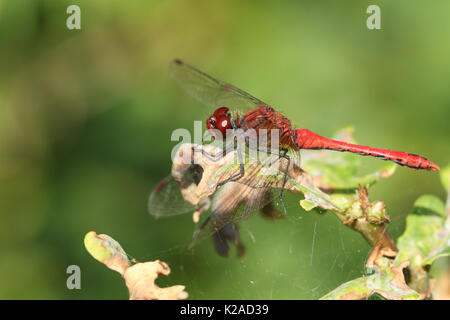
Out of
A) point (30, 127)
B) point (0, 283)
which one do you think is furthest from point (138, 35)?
point (0, 283)

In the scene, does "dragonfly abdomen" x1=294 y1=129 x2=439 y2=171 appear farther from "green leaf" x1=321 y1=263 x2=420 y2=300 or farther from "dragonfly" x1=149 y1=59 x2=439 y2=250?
"green leaf" x1=321 y1=263 x2=420 y2=300

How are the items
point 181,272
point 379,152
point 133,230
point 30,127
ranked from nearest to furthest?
point 181,272 → point 379,152 → point 133,230 → point 30,127

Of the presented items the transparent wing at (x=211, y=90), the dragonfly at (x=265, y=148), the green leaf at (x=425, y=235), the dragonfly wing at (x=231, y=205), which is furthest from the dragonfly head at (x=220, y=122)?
the green leaf at (x=425, y=235)

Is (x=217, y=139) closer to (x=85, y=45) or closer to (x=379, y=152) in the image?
(x=379, y=152)

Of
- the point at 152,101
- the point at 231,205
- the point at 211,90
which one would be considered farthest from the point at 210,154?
the point at 152,101

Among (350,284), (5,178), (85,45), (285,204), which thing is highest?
(85,45)

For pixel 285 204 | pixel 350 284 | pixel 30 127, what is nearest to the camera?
pixel 350 284

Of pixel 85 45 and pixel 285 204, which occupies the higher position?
pixel 85 45

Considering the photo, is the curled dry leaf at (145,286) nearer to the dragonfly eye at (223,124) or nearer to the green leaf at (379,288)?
the green leaf at (379,288)
